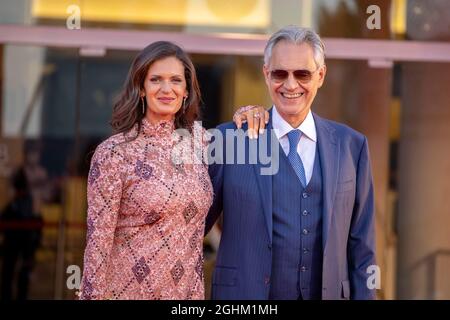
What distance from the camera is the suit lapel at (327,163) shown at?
12.0ft

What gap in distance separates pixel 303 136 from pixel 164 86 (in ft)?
1.90

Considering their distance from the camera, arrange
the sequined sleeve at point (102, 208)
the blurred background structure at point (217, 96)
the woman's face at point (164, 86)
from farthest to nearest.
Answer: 1. the blurred background structure at point (217, 96)
2. the woman's face at point (164, 86)
3. the sequined sleeve at point (102, 208)

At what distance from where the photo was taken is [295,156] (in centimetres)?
374

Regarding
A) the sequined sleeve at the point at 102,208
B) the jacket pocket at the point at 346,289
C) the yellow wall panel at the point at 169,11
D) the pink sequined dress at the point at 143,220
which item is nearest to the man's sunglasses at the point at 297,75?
the pink sequined dress at the point at 143,220

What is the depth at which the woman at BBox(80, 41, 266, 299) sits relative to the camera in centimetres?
354

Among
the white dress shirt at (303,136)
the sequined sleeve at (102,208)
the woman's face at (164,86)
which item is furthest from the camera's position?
the white dress shirt at (303,136)

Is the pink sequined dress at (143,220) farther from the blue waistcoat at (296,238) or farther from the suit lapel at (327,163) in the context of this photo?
the suit lapel at (327,163)

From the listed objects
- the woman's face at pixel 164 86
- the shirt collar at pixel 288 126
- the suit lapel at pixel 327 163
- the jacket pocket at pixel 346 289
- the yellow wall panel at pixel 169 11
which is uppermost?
the yellow wall panel at pixel 169 11

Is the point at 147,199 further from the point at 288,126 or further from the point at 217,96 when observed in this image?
the point at 217,96

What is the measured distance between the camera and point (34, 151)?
25.4 feet

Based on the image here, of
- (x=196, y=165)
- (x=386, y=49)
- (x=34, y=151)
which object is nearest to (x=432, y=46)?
(x=386, y=49)

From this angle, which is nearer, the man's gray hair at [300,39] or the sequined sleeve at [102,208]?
the sequined sleeve at [102,208]

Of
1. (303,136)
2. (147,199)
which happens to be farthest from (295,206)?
(147,199)

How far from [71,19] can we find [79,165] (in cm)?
117
